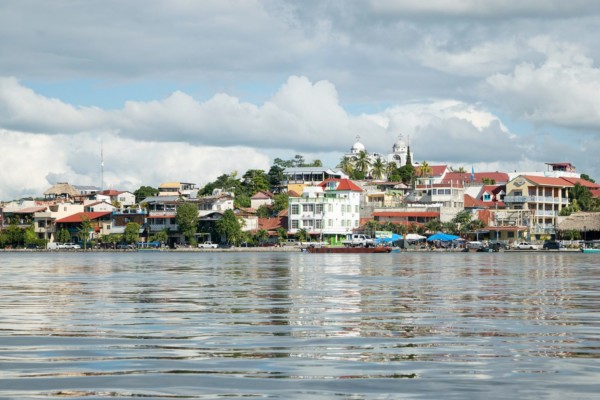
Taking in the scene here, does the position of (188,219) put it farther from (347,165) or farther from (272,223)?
(347,165)

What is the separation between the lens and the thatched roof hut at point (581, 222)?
378 ft

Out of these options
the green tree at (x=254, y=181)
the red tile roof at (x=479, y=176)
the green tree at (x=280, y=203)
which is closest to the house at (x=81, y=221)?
the green tree at (x=254, y=181)

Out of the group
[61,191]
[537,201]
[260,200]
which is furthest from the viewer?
[61,191]

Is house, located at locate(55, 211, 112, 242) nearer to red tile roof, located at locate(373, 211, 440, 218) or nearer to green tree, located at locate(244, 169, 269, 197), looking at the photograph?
green tree, located at locate(244, 169, 269, 197)

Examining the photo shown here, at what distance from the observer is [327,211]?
416 feet

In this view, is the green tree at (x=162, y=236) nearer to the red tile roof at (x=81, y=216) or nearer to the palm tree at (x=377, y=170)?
the red tile roof at (x=81, y=216)

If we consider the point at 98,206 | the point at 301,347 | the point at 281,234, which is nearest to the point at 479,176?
the point at 281,234

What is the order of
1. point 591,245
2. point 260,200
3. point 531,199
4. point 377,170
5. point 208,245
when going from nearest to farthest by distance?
point 591,245 < point 531,199 < point 208,245 < point 260,200 < point 377,170

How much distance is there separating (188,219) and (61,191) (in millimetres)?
47180

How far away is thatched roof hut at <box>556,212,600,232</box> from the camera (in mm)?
115062

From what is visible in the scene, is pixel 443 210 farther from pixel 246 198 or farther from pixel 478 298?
pixel 478 298

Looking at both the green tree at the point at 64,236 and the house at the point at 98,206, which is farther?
the house at the point at 98,206

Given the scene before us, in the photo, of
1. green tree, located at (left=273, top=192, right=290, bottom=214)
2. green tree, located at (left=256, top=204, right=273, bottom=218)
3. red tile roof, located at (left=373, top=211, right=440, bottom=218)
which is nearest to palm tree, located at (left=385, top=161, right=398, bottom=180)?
green tree, located at (left=273, top=192, right=290, bottom=214)

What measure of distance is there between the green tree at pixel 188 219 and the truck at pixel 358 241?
20443 mm
